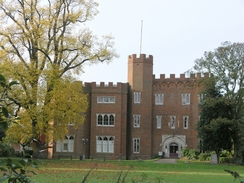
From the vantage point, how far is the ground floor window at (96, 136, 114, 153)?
148 feet

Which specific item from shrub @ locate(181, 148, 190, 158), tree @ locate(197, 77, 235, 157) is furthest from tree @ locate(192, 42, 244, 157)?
shrub @ locate(181, 148, 190, 158)

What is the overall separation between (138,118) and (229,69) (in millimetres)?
14367

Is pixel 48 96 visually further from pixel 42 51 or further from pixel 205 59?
pixel 205 59

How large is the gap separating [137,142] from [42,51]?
61.6ft

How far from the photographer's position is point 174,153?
46312 mm

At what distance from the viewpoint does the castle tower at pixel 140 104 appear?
45.8m

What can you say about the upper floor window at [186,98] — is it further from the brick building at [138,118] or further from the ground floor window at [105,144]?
the ground floor window at [105,144]

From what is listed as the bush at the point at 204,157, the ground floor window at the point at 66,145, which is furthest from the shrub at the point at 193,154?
the ground floor window at the point at 66,145

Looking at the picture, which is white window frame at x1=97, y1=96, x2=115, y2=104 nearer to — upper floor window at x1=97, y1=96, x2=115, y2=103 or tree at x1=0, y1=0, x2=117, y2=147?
upper floor window at x1=97, y1=96, x2=115, y2=103

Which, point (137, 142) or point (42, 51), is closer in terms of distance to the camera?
point (42, 51)

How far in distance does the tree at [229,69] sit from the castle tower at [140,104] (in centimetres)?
1147

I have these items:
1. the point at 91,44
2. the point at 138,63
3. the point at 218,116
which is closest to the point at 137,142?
the point at 138,63

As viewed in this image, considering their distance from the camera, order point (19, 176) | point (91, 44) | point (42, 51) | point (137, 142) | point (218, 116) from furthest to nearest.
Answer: point (137, 142), point (218, 116), point (91, 44), point (42, 51), point (19, 176)

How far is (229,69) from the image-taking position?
34.8 metres
